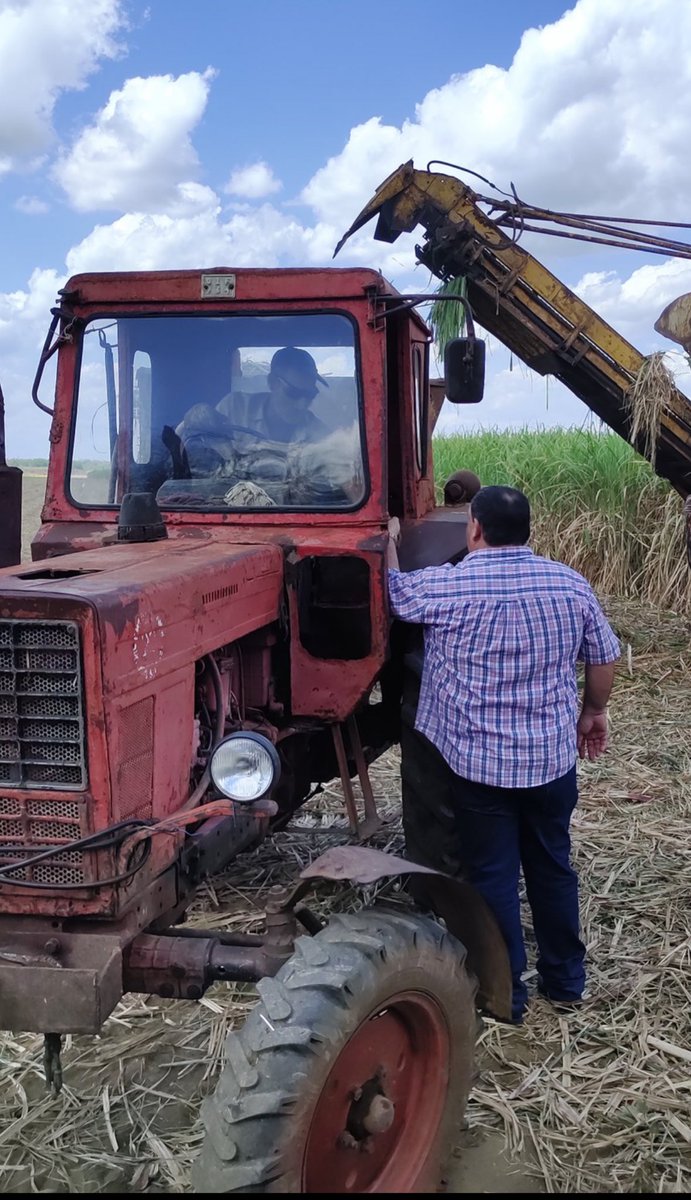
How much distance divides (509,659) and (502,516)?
0.45m

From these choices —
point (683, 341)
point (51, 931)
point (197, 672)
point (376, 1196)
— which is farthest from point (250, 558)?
point (683, 341)

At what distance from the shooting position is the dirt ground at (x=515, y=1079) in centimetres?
270

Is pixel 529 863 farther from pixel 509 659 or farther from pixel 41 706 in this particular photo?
pixel 41 706

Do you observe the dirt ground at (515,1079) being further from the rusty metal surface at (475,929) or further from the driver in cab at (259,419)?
the driver in cab at (259,419)

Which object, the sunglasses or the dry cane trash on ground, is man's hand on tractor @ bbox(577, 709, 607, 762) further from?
the sunglasses

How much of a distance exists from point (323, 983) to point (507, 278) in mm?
5387

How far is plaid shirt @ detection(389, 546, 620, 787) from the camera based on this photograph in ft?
10.1

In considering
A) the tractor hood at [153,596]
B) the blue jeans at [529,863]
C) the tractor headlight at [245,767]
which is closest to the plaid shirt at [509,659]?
the blue jeans at [529,863]

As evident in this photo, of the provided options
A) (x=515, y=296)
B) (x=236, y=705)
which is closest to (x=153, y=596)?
(x=236, y=705)

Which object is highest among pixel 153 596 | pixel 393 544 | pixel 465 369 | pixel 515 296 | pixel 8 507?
A: pixel 515 296

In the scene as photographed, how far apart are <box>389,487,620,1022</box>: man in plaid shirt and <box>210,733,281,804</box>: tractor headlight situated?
84 cm

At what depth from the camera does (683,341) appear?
22.7 feet

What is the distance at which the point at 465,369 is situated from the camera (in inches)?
151

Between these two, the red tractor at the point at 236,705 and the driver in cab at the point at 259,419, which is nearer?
the red tractor at the point at 236,705
